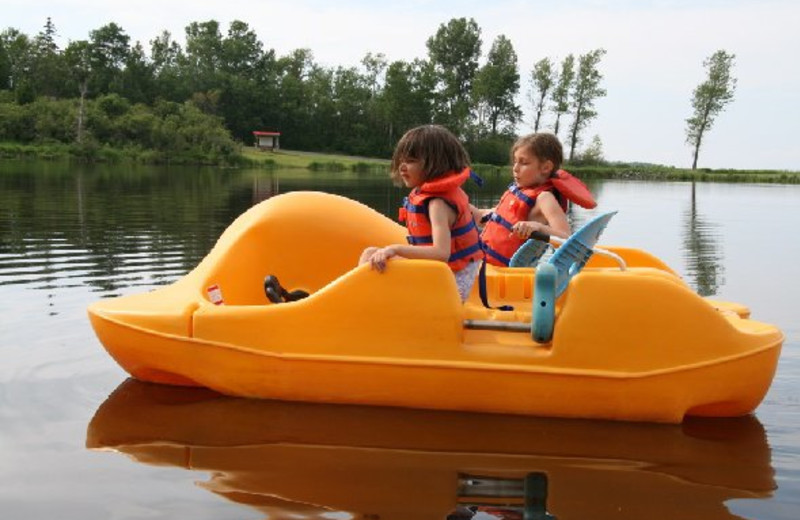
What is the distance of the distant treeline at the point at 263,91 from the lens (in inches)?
1728

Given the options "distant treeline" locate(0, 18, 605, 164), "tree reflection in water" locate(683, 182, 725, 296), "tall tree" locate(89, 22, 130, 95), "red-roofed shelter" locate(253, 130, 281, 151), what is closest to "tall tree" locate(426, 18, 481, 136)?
"distant treeline" locate(0, 18, 605, 164)

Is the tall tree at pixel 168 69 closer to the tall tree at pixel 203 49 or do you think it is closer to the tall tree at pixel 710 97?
the tall tree at pixel 203 49

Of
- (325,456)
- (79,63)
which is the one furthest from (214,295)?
(79,63)

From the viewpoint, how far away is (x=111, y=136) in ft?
134

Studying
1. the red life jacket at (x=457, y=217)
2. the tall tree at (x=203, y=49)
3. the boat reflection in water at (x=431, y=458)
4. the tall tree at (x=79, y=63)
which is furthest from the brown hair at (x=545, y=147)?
the tall tree at (x=203, y=49)

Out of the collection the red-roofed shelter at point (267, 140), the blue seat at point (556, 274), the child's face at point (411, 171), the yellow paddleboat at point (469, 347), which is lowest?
the yellow paddleboat at point (469, 347)

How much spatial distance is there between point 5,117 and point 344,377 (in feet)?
129

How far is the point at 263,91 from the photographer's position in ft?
196

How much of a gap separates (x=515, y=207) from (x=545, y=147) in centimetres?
33

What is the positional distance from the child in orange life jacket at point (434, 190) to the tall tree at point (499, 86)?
A: 57.4 meters

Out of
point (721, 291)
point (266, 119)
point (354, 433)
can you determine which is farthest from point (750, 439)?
point (266, 119)

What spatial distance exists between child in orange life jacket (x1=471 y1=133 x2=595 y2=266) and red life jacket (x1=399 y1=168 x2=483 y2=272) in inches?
19.3

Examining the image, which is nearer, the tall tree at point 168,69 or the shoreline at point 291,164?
the shoreline at point 291,164

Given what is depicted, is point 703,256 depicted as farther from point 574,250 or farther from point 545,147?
point 574,250
